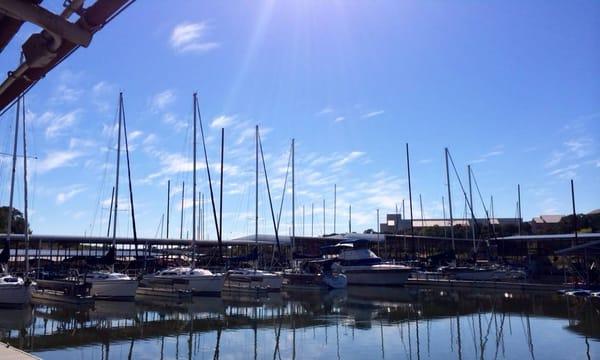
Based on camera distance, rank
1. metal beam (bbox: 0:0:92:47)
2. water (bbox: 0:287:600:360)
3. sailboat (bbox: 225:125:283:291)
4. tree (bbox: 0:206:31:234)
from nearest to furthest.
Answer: metal beam (bbox: 0:0:92:47), water (bbox: 0:287:600:360), sailboat (bbox: 225:125:283:291), tree (bbox: 0:206:31:234)

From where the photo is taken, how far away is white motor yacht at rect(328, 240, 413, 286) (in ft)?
189

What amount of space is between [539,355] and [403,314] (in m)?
13.6

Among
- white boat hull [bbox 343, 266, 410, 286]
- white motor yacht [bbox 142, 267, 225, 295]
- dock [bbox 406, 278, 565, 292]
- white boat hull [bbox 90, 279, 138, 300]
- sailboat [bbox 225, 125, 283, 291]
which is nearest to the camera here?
white boat hull [bbox 90, 279, 138, 300]

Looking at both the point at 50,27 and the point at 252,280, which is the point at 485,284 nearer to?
the point at 252,280

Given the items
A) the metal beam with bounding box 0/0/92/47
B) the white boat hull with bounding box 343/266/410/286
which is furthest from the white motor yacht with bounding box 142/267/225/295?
the metal beam with bounding box 0/0/92/47

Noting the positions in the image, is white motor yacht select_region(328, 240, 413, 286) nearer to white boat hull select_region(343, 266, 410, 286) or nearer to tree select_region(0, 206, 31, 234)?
white boat hull select_region(343, 266, 410, 286)

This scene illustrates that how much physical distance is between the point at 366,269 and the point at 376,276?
1682 millimetres

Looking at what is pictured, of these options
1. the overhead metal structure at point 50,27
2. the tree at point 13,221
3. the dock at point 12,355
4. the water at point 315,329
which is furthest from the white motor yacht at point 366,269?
the tree at point 13,221

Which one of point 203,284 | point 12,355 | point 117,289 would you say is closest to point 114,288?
point 117,289

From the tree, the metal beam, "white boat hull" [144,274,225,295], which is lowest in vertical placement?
"white boat hull" [144,274,225,295]

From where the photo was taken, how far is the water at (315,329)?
2095 centimetres

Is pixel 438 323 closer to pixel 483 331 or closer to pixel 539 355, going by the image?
pixel 483 331

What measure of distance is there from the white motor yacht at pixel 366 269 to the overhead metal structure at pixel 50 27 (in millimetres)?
53632

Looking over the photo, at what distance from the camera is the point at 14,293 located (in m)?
34.7
